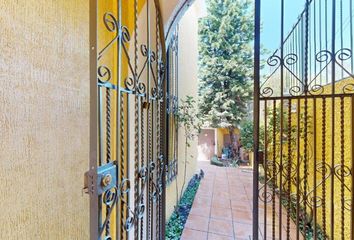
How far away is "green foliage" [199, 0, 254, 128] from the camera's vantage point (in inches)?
328

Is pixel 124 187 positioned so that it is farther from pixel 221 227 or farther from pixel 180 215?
pixel 180 215

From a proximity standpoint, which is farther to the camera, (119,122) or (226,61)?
(226,61)

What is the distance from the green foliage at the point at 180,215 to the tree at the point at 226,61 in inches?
193

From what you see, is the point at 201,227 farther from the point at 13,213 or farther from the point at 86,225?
the point at 13,213

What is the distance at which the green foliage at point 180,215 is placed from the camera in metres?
2.39

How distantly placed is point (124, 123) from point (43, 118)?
35 cm

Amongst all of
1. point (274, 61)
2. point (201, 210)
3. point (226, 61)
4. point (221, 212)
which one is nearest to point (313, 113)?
point (274, 61)

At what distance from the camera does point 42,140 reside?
78 centimetres

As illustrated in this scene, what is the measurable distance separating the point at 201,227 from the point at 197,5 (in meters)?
4.67

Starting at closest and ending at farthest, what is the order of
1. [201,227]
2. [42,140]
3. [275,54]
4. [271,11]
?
1. [42,140]
2. [275,54]
3. [271,11]
4. [201,227]

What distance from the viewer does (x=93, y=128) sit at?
0.68m

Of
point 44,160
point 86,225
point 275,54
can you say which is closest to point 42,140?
point 44,160

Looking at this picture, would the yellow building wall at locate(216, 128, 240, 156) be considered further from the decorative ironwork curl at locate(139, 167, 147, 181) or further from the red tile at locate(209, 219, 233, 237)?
the decorative ironwork curl at locate(139, 167, 147, 181)

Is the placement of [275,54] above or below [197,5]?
below
